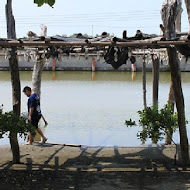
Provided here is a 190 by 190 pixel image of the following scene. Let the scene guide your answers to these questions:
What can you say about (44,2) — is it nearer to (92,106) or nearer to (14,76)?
(14,76)

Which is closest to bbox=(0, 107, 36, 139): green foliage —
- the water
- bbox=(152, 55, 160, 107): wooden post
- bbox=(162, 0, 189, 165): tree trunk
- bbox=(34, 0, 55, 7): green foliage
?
bbox=(34, 0, 55, 7): green foliage

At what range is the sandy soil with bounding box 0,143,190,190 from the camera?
6.26 m

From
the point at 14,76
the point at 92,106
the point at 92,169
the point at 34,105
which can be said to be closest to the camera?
the point at 92,169

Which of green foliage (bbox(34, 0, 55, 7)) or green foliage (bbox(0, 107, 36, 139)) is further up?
green foliage (bbox(34, 0, 55, 7))

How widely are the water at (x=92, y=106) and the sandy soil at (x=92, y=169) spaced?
248 cm

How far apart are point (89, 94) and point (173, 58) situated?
15.0 m

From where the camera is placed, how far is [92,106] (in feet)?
57.2

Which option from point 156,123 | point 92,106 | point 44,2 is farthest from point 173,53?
point 92,106

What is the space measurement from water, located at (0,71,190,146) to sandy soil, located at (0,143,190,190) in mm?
2482

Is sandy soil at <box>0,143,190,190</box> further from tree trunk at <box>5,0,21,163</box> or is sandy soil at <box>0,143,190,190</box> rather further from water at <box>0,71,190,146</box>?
water at <box>0,71,190,146</box>

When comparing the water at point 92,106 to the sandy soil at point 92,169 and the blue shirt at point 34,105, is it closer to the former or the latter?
the blue shirt at point 34,105

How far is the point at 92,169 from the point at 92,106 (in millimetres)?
10366

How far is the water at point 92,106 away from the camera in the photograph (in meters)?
11.8

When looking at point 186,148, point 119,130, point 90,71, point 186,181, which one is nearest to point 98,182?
point 186,181
